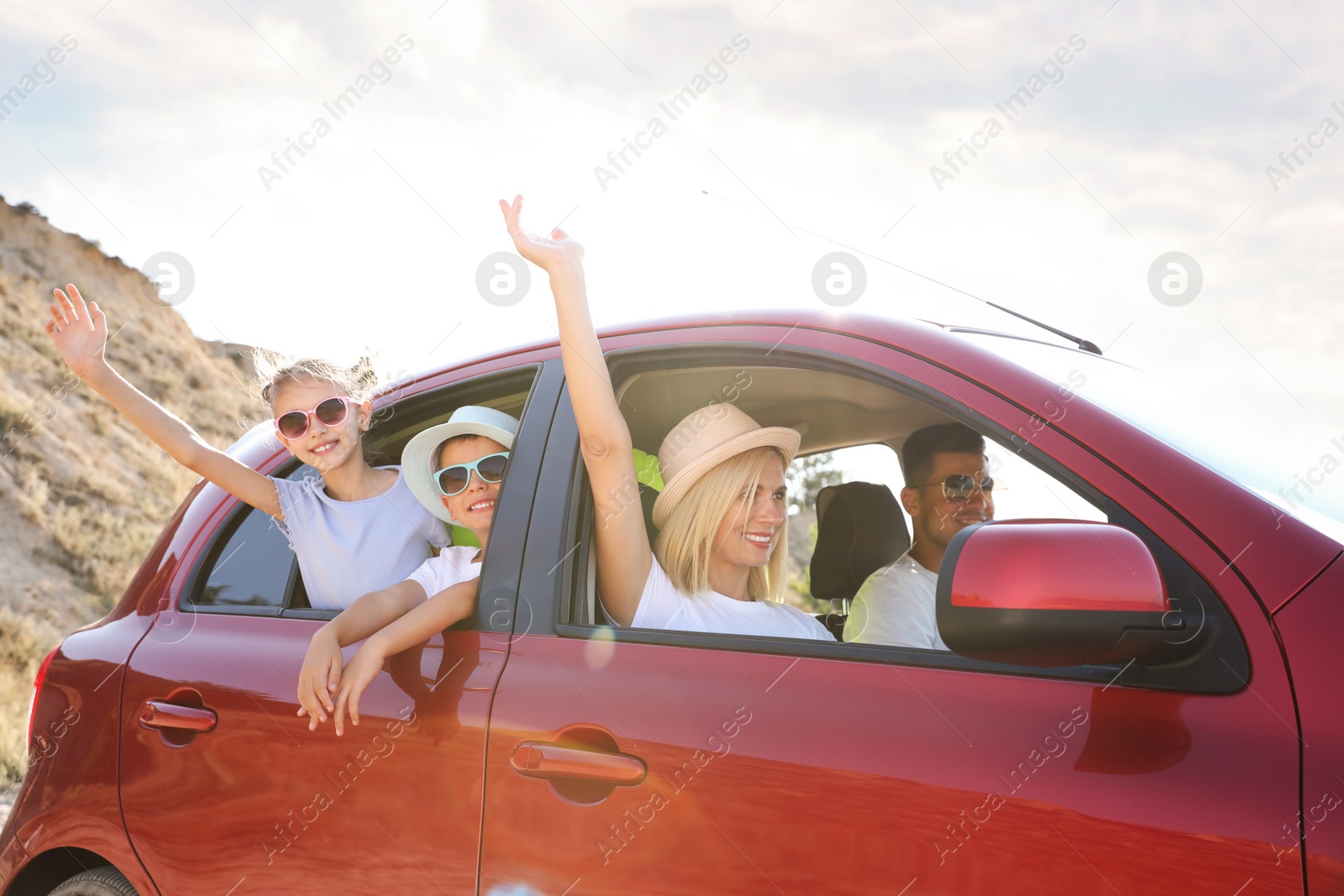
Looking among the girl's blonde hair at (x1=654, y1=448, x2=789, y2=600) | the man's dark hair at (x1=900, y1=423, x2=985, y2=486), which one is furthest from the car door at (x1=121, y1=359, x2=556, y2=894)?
the man's dark hair at (x1=900, y1=423, x2=985, y2=486)

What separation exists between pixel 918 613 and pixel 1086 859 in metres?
1.03

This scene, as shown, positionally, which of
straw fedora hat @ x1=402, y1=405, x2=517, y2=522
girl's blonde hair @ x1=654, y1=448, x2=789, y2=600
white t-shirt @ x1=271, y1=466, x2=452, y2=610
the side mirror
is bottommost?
white t-shirt @ x1=271, y1=466, x2=452, y2=610

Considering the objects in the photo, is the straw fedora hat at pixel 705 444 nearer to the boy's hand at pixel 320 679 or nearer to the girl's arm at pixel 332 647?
the girl's arm at pixel 332 647

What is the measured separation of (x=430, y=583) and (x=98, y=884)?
3.29ft

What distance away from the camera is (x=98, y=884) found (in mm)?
2258

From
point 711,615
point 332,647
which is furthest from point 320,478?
point 711,615

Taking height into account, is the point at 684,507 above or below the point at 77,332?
above

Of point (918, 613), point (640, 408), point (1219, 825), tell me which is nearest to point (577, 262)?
point (640, 408)

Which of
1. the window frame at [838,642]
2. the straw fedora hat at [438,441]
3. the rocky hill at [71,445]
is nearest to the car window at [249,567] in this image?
the straw fedora hat at [438,441]

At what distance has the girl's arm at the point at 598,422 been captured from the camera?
192cm

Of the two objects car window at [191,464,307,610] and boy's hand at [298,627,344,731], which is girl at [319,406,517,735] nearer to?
boy's hand at [298,627,344,731]

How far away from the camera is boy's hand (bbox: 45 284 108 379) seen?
8.59 ft

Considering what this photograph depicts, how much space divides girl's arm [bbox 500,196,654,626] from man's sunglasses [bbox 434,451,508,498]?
338mm

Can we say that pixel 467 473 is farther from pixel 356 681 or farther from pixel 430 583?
pixel 356 681
